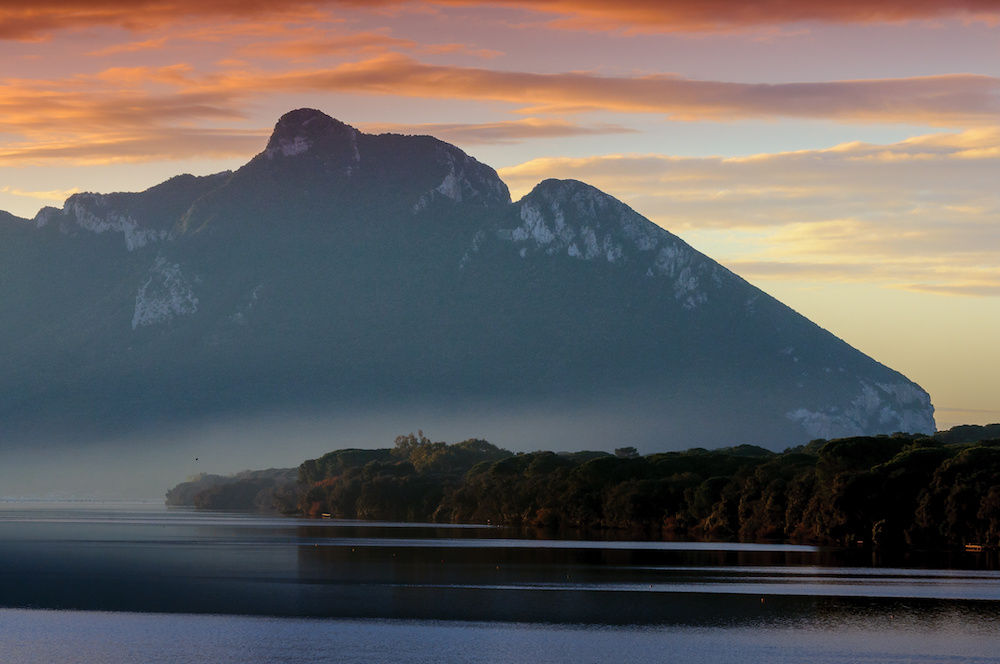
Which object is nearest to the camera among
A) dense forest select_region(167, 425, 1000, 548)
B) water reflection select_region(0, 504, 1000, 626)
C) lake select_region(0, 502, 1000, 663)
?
lake select_region(0, 502, 1000, 663)

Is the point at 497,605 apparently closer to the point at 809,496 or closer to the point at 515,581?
the point at 515,581

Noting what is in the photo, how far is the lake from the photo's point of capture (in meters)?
65.4

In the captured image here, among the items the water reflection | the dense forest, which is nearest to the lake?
the water reflection

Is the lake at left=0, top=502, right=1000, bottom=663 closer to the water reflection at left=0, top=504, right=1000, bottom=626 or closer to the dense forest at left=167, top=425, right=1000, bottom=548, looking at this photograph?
the water reflection at left=0, top=504, right=1000, bottom=626

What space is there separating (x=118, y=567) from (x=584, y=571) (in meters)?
34.4

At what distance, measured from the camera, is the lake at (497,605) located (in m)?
65.4

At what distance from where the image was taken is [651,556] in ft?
404

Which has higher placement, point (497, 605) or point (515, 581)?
point (515, 581)

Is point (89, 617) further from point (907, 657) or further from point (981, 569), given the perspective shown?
point (981, 569)

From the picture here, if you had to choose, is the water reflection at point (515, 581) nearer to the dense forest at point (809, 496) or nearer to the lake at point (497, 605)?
the lake at point (497, 605)

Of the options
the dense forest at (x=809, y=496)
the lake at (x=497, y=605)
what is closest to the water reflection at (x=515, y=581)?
the lake at (x=497, y=605)

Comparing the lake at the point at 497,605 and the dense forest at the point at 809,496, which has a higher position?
the dense forest at the point at 809,496

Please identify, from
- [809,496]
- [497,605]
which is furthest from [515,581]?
[809,496]

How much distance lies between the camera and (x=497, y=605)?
8244cm
